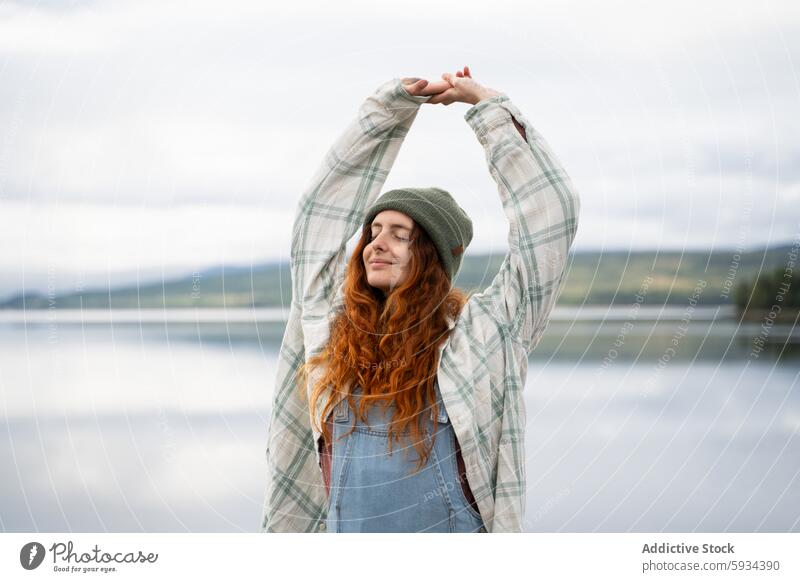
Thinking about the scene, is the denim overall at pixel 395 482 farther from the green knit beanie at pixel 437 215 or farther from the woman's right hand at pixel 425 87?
the woman's right hand at pixel 425 87

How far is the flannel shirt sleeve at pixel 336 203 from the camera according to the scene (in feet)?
6.57

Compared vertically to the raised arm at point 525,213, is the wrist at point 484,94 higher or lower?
higher

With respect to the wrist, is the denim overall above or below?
below

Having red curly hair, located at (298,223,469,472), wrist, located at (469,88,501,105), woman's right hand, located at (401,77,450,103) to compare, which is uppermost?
woman's right hand, located at (401,77,450,103)

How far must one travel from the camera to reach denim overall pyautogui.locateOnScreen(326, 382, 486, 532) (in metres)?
1.82

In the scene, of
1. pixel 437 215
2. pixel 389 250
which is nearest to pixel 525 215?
pixel 437 215

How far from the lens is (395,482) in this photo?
1.83 m

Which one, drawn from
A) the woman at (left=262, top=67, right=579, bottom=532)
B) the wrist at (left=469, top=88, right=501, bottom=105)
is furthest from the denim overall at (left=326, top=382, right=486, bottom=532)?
the wrist at (left=469, top=88, right=501, bottom=105)

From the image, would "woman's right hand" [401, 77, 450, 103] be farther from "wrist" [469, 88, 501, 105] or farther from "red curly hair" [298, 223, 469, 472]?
"red curly hair" [298, 223, 469, 472]

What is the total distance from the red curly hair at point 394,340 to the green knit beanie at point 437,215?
0.10 ft

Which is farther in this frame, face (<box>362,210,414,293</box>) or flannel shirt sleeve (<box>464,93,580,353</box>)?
face (<box>362,210,414,293</box>)

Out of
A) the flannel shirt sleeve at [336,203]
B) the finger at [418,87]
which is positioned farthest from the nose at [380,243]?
the finger at [418,87]
